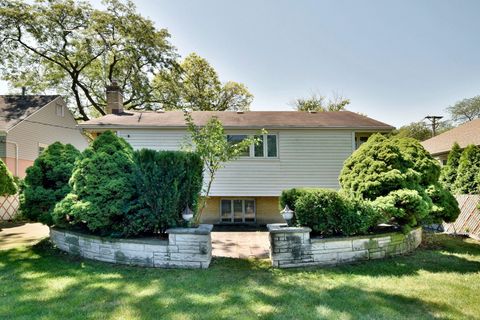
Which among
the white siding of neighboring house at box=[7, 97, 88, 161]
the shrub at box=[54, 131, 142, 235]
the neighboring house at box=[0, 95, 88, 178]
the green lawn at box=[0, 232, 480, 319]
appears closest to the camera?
the green lawn at box=[0, 232, 480, 319]

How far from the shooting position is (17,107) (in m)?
15.3

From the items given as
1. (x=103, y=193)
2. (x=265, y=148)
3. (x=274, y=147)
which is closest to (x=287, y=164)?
(x=274, y=147)

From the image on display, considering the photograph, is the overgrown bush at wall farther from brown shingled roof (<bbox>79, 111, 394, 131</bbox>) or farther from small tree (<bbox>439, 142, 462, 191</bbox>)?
small tree (<bbox>439, 142, 462, 191</bbox>)

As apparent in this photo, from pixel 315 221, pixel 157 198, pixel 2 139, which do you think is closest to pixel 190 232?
pixel 157 198

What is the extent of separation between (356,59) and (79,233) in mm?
12804

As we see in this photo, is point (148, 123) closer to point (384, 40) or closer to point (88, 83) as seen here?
point (384, 40)

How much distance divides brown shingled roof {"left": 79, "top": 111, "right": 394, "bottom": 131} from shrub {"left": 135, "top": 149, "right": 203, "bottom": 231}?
510 cm

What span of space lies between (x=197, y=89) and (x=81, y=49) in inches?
352

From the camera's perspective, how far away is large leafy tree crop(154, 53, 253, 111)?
22156mm

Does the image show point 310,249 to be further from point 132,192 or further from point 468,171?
Result: point 468,171

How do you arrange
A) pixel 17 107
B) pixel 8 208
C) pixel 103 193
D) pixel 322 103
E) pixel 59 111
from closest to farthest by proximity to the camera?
pixel 103 193 → pixel 8 208 → pixel 17 107 → pixel 59 111 → pixel 322 103

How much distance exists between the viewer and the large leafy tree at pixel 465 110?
31.6 m

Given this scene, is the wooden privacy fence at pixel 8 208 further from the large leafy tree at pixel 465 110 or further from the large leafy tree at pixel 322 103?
the large leafy tree at pixel 465 110

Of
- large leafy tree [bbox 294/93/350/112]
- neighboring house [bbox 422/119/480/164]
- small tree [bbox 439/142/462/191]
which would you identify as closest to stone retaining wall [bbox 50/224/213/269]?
small tree [bbox 439/142/462/191]
